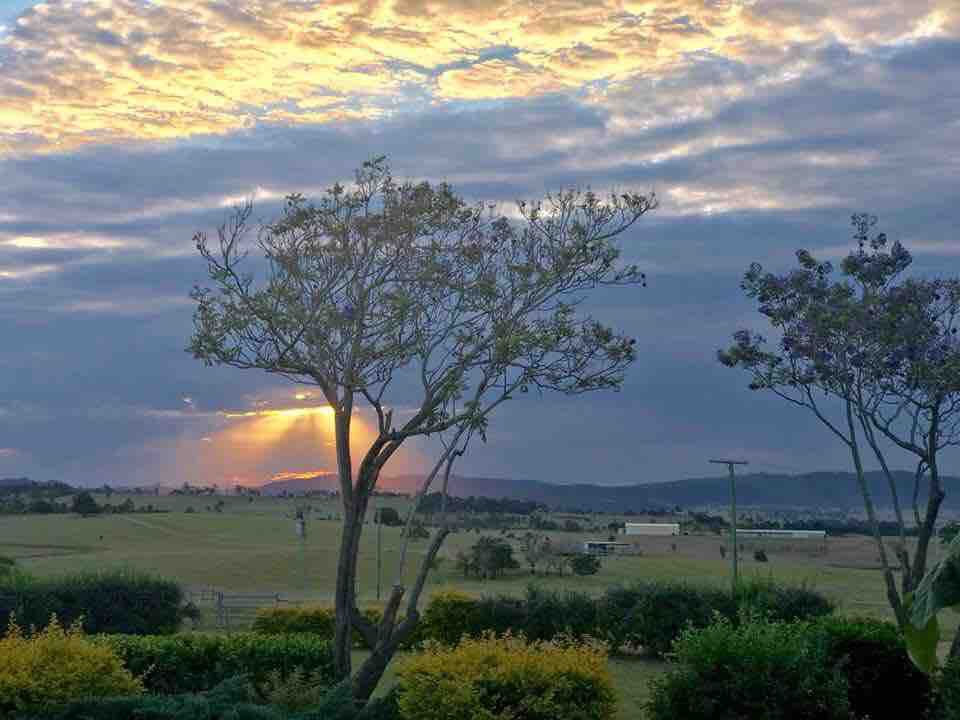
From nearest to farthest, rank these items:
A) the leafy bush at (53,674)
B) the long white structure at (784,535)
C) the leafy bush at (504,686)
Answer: the leafy bush at (53,674), the leafy bush at (504,686), the long white structure at (784,535)

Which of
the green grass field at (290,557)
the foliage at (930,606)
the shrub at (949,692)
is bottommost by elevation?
the green grass field at (290,557)

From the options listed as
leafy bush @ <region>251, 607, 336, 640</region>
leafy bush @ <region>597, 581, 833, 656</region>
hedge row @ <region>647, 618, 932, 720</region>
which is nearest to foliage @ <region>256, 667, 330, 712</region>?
hedge row @ <region>647, 618, 932, 720</region>

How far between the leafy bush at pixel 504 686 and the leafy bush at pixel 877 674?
11.2ft

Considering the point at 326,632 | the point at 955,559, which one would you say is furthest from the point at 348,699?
the point at 326,632

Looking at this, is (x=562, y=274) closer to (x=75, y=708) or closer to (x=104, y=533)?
(x=75, y=708)

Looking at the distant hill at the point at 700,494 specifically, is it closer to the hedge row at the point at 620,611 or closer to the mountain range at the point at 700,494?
the mountain range at the point at 700,494

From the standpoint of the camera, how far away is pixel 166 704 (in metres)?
11.0

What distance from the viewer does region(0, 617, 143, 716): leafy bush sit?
12430mm

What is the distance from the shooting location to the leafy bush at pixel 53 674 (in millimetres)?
12430

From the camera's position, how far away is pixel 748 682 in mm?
12438

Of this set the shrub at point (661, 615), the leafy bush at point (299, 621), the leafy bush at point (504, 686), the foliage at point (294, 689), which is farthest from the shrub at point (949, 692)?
the leafy bush at point (299, 621)

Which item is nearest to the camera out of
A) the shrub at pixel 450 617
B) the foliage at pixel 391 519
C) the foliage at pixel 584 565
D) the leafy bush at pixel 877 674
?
the leafy bush at pixel 877 674

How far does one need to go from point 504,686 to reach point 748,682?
98.4 inches

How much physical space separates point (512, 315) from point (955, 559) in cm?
1095
